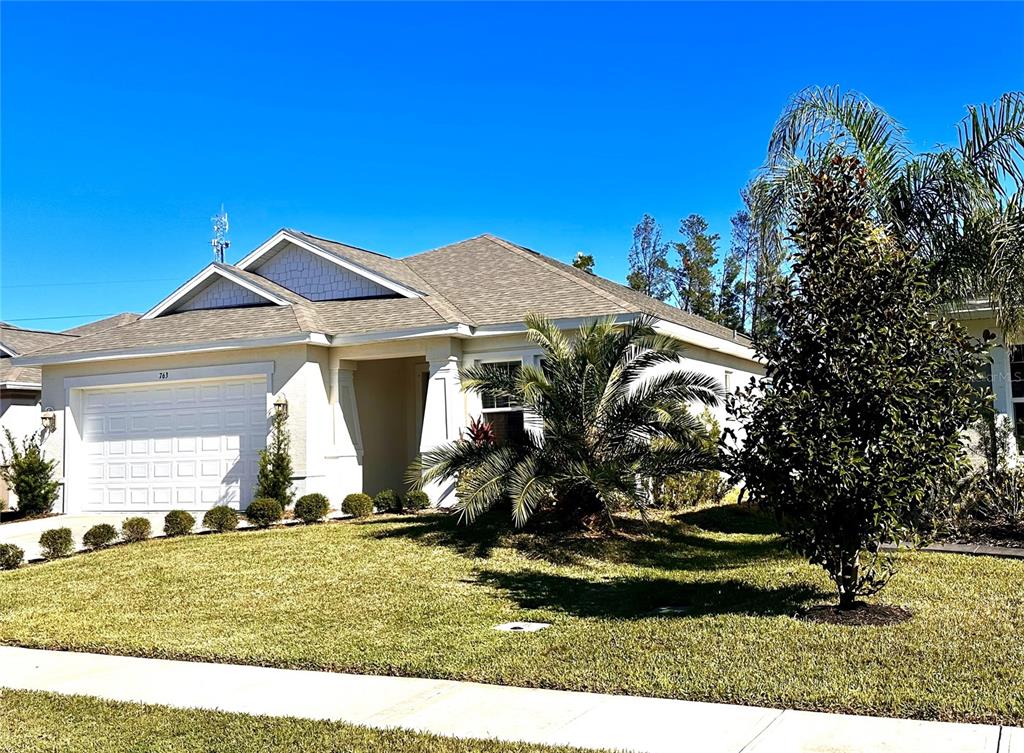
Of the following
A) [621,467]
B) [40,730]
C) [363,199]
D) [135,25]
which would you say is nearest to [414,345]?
[621,467]

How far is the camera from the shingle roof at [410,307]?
1706 cm

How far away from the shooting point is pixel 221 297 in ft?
64.1

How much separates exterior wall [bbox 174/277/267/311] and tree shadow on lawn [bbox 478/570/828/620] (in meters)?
10.5

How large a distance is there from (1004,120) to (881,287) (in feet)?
19.5

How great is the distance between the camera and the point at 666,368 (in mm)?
17266

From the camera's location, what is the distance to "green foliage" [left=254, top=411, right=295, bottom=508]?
54.4 ft

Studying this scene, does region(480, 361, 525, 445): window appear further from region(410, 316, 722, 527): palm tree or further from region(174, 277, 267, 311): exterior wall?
region(174, 277, 267, 311): exterior wall

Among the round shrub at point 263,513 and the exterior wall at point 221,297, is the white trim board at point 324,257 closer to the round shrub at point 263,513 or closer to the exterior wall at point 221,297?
the exterior wall at point 221,297

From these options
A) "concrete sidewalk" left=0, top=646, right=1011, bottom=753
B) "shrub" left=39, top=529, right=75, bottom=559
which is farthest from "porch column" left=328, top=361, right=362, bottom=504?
"concrete sidewalk" left=0, top=646, right=1011, bottom=753

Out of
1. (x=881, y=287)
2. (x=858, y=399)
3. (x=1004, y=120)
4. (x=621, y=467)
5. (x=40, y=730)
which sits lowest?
(x=40, y=730)

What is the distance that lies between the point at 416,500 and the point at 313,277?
20.6 feet

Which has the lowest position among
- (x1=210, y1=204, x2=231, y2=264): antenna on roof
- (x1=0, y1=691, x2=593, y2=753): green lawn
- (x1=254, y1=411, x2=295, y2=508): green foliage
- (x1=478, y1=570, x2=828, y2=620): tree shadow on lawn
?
(x1=0, y1=691, x2=593, y2=753): green lawn

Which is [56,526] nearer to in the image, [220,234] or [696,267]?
[220,234]

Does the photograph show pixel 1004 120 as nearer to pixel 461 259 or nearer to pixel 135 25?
pixel 461 259
